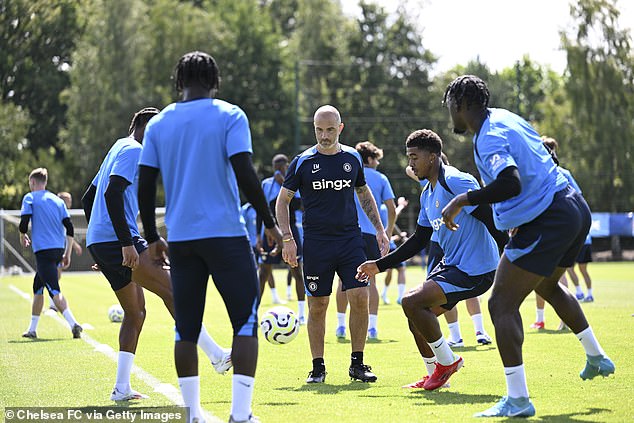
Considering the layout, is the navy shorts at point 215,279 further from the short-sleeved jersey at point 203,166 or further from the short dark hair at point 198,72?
the short dark hair at point 198,72

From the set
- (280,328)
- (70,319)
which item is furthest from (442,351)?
(70,319)

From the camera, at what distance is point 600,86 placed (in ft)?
171

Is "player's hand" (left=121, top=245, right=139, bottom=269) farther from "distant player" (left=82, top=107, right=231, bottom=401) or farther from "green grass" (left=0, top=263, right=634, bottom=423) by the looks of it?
"green grass" (left=0, top=263, right=634, bottom=423)

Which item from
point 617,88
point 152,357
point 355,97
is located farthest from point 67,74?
point 152,357

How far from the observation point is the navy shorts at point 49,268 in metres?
14.7

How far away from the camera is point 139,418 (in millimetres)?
6945

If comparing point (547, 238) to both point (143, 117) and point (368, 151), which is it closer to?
point (143, 117)

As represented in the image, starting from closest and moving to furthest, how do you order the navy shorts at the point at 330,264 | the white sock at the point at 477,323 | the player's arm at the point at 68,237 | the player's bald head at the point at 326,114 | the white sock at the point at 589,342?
the white sock at the point at 589,342 → the player's bald head at the point at 326,114 → the navy shorts at the point at 330,264 → the white sock at the point at 477,323 → the player's arm at the point at 68,237

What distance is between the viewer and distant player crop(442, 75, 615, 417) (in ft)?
21.7

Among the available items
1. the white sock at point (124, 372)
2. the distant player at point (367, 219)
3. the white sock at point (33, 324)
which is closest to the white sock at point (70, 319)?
the white sock at point (33, 324)

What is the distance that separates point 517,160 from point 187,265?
2.29 meters

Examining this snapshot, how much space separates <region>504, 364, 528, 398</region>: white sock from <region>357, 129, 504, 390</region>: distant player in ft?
4.55

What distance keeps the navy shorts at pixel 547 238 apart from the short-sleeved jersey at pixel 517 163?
0.21ft

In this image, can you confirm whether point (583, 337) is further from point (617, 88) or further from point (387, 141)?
point (617, 88)
